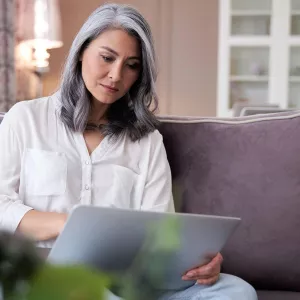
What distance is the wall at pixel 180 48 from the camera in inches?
203

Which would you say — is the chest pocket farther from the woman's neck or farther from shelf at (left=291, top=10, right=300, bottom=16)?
shelf at (left=291, top=10, right=300, bottom=16)

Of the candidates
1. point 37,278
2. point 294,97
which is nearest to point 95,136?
point 37,278

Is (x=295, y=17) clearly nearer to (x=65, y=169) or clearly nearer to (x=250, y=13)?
(x=250, y=13)

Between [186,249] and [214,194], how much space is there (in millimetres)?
579

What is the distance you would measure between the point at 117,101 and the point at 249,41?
12.3ft

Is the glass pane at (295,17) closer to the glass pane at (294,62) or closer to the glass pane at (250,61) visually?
the glass pane at (294,62)

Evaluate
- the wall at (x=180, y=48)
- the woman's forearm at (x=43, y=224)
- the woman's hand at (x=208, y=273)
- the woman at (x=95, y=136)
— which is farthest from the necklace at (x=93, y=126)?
the wall at (x=180, y=48)

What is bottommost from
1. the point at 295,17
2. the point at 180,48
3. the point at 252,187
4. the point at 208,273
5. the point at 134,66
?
the point at 208,273

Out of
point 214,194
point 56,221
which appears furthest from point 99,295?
point 214,194

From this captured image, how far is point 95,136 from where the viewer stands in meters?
1.45

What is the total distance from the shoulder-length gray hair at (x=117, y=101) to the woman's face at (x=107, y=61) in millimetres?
17

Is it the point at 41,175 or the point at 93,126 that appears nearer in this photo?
the point at 41,175

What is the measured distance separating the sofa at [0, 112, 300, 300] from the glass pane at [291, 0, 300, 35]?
375 centimetres

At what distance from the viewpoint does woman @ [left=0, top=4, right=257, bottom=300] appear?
1.32 meters
